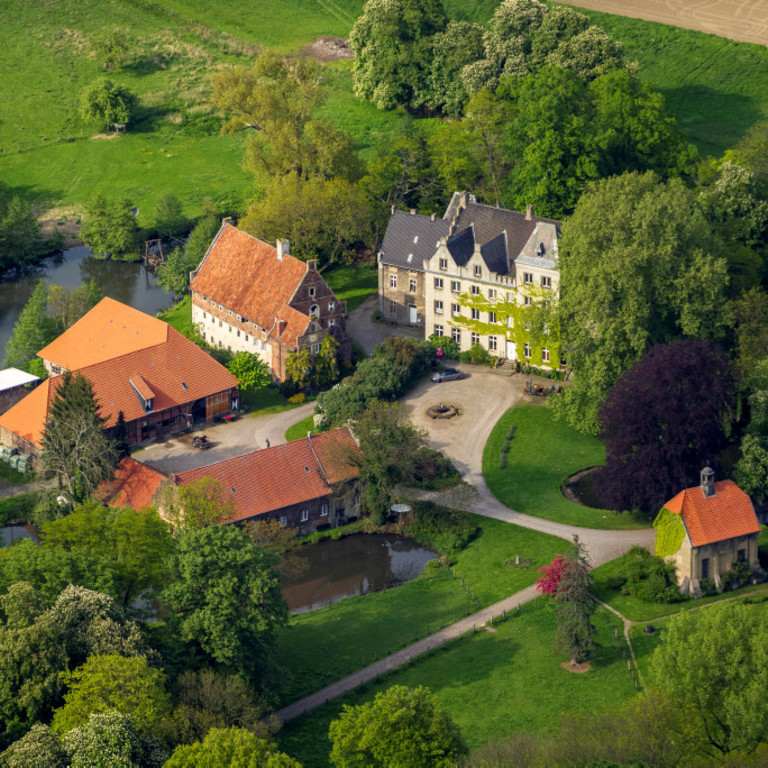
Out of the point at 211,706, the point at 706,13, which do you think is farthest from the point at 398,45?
the point at 211,706

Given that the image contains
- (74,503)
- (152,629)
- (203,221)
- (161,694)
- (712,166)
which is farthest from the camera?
(203,221)

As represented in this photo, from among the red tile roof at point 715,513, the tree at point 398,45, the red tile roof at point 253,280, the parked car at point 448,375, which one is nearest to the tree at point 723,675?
the red tile roof at point 715,513

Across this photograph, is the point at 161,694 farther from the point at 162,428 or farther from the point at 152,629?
the point at 162,428

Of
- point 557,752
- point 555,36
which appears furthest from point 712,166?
point 557,752

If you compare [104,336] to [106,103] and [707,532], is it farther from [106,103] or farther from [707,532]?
[106,103]

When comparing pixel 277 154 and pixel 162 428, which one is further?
pixel 277 154

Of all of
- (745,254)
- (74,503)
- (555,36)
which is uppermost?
(555,36)
